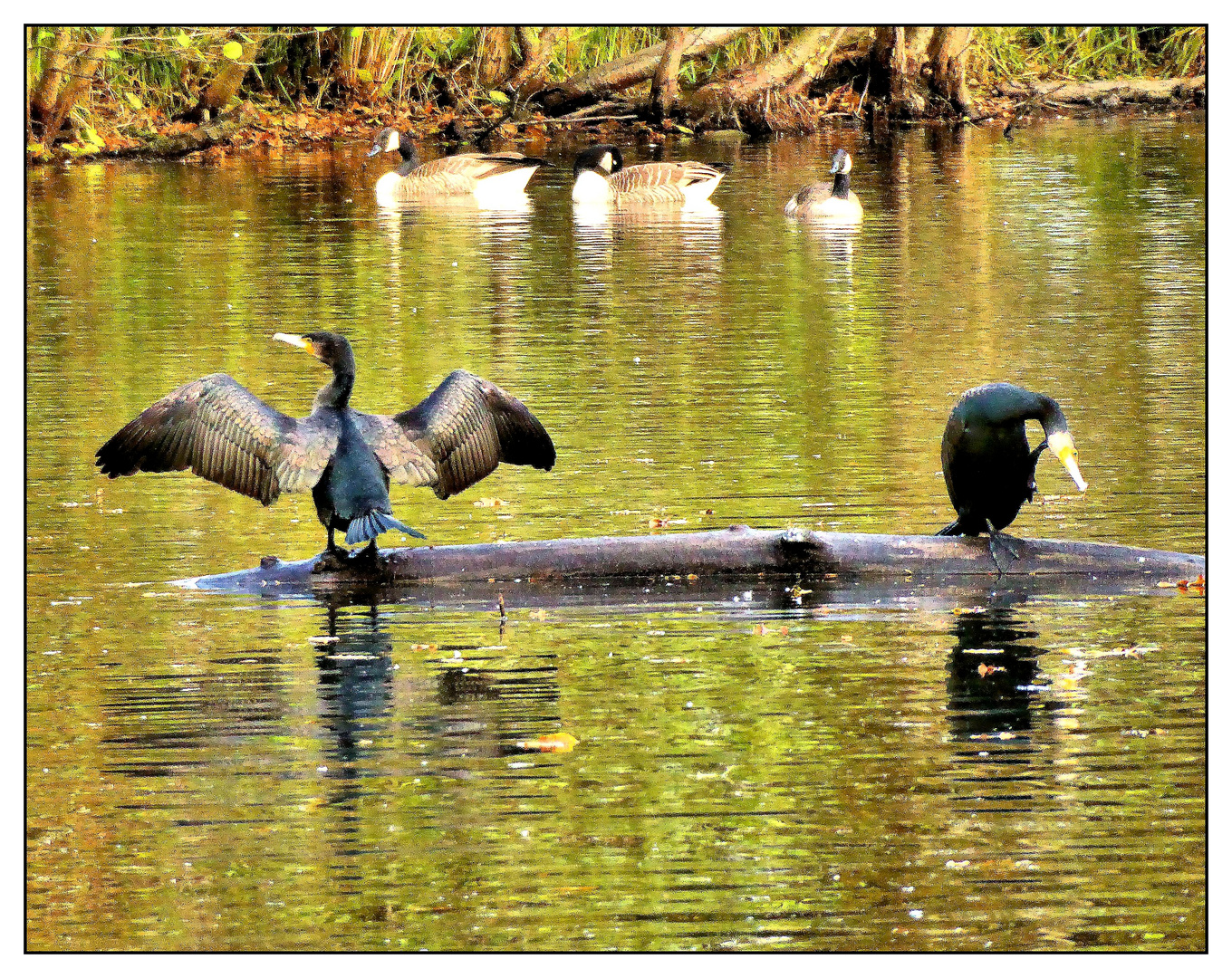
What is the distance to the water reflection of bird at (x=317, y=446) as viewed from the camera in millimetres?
8328

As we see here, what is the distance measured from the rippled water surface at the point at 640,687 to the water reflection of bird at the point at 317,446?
15.0 inches

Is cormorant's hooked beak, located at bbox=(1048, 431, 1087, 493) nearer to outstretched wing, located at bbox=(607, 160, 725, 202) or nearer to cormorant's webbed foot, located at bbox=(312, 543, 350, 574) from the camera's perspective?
cormorant's webbed foot, located at bbox=(312, 543, 350, 574)

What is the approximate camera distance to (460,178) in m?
26.3

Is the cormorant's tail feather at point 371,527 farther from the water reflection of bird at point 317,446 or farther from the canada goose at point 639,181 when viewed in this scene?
the canada goose at point 639,181

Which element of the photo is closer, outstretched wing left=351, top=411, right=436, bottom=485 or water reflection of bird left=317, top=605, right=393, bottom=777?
water reflection of bird left=317, top=605, right=393, bottom=777

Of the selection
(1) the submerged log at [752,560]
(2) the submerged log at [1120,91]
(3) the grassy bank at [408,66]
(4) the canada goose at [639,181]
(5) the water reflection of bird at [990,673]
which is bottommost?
(5) the water reflection of bird at [990,673]

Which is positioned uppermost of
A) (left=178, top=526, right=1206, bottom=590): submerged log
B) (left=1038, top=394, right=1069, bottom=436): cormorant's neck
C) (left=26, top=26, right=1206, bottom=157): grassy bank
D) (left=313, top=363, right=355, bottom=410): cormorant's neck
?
(left=26, top=26, right=1206, bottom=157): grassy bank

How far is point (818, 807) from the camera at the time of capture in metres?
6.08

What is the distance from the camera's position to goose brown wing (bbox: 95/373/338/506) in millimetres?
8344

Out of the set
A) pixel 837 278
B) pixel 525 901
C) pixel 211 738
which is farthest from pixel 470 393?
pixel 837 278

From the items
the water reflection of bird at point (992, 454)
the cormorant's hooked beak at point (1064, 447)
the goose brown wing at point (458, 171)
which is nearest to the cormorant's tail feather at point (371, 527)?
the water reflection of bird at point (992, 454)

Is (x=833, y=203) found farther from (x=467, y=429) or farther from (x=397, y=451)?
(x=397, y=451)

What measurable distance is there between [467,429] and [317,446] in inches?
25.0

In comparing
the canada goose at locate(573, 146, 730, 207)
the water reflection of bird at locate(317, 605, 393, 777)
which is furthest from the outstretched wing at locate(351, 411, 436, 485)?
the canada goose at locate(573, 146, 730, 207)
